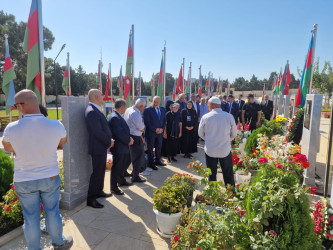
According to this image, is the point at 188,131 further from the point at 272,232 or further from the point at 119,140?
the point at 272,232

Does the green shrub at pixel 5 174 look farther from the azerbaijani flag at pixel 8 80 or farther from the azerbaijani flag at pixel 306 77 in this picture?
the azerbaijani flag at pixel 306 77

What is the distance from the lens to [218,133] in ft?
12.1

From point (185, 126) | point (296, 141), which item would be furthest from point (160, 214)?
point (296, 141)

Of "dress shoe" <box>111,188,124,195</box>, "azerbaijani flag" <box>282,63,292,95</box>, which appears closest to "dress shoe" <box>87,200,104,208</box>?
"dress shoe" <box>111,188,124,195</box>

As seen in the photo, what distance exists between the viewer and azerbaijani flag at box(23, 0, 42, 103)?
3869 millimetres

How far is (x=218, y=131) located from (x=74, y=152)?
8.05 ft

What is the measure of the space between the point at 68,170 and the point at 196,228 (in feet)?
8.03

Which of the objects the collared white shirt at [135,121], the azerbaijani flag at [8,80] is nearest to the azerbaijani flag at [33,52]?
the collared white shirt at [135,121]

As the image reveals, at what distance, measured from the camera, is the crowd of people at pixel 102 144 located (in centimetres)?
225

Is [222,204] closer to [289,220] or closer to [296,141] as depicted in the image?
[289,220]

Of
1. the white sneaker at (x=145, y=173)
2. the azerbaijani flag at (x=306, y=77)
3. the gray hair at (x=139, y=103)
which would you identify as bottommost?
the white sneaker at (x=145, y=173)

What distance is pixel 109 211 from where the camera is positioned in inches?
146

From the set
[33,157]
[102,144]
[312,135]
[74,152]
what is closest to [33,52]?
[74,152]

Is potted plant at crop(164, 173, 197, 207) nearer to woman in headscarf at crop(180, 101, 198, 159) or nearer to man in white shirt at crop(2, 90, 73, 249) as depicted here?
man in white shirt at crop(2, 90, 73, 249)
